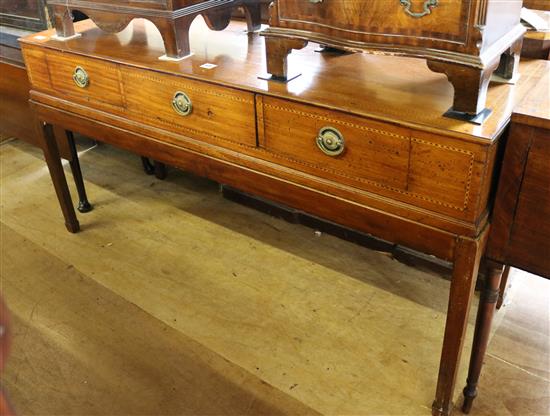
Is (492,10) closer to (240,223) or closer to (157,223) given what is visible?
(240,223)

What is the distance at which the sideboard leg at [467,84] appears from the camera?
112 cm

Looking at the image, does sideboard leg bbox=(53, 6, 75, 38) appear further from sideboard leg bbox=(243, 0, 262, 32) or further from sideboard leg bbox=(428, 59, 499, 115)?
sideboard leg bbox=(428, 59, 499, 115)

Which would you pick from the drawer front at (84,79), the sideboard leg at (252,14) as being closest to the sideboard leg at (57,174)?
the drawer front at (84,79)

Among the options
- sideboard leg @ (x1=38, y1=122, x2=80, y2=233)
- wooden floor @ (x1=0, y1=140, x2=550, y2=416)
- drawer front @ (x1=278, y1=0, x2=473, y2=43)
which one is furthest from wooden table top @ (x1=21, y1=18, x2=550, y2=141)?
wooden floor @ (x1=0, y1=140, x2=550, y2=416)

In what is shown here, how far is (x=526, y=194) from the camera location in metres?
1.17

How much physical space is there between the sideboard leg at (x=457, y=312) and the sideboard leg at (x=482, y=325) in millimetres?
67

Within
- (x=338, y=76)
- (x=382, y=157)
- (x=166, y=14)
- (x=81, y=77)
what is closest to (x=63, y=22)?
(x=81, y=77)

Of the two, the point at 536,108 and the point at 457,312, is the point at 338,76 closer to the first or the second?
the point at 536,108

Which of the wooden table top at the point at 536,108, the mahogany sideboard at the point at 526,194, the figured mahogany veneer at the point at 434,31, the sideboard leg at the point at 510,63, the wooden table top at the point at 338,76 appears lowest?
the mahogany sideboard at the point at 526,194

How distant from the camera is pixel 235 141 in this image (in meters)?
1.48

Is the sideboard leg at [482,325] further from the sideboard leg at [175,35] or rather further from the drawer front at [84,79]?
the drawer front at [84,79]

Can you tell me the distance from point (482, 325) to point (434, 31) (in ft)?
2.41

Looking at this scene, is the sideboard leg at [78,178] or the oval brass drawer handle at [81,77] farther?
the sideboard leg at [78,178]

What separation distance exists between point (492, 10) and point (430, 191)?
0.36m
